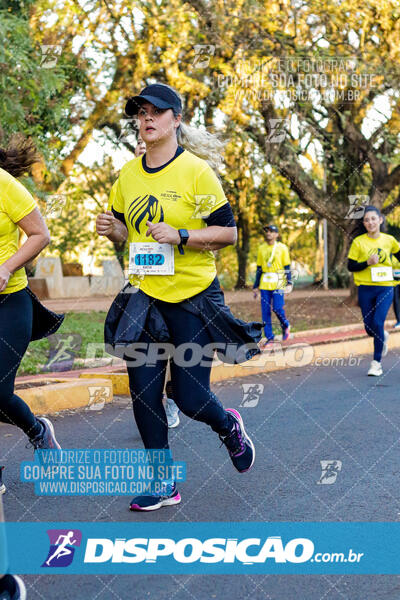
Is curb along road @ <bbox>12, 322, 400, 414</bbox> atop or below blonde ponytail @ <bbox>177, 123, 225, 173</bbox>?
below

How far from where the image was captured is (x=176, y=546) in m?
3.48

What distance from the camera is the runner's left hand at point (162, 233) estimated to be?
12.3ft

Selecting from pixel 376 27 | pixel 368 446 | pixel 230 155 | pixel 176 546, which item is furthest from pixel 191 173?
pixel 230 155

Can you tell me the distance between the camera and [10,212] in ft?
13.0

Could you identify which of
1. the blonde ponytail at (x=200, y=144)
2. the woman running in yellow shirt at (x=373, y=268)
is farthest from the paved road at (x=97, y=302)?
the blonde ponytail at (x=200, y=144)

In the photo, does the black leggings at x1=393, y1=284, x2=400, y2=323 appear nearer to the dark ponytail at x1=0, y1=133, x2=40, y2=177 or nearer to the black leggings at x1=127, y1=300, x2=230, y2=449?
the black leggings at x1=127, y1=300, x2=230, y2=449

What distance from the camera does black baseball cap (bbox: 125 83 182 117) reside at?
151 inches

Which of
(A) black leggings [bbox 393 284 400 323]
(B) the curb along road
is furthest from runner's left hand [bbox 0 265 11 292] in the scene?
(A) black leggings [bbox 393 284 400 323]

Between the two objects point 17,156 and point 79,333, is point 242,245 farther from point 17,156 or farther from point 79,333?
point 17,156

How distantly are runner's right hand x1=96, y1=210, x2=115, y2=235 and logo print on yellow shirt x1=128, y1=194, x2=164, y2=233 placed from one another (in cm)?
11

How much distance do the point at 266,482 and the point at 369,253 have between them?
438 cm

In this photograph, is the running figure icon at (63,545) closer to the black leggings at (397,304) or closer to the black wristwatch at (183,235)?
the black wristwatch at (183,235)

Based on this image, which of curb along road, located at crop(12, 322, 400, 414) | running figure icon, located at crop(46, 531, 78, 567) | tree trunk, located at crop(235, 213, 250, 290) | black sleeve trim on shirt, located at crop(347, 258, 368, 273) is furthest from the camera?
tree trunk, located at crop(235, 213, 250, 290)

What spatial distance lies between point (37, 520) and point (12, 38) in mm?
7566
